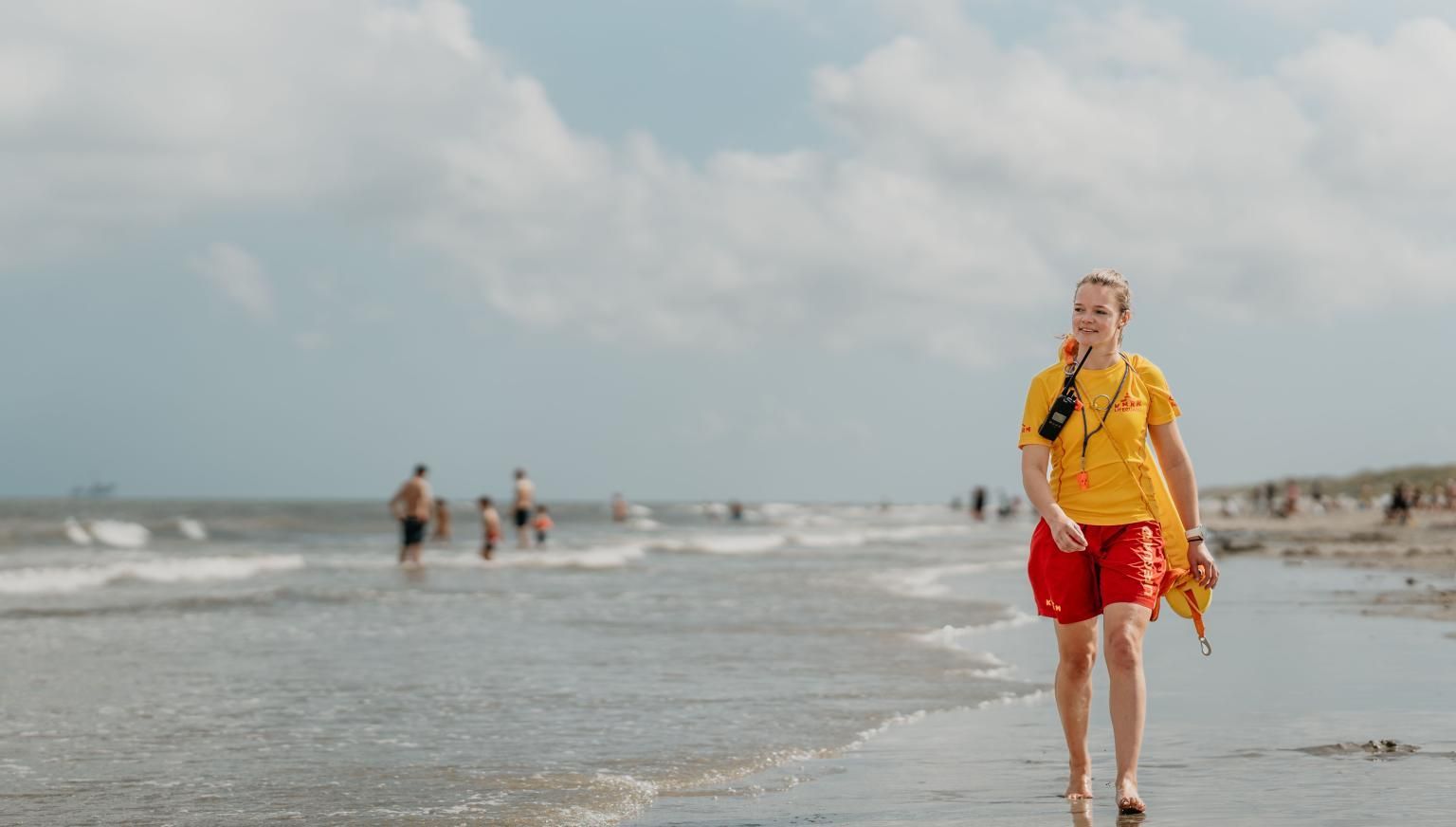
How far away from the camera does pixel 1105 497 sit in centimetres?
491

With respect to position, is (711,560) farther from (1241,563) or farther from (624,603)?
(624,603)

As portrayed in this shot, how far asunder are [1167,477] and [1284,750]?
73.5 inches

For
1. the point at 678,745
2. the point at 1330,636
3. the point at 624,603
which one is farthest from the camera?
the point at 624,603

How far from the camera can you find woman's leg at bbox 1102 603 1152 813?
4777mm

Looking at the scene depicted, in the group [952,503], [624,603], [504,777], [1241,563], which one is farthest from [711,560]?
[952,503]

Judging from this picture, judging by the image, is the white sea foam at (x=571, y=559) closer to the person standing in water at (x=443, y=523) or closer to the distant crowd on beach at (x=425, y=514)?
the distant crowd on beach at (x=425, y=514)

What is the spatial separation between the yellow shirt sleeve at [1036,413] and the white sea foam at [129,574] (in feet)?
57.6

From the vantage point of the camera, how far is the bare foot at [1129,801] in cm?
486

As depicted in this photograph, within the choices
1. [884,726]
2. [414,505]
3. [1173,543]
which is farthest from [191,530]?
[1173,543]

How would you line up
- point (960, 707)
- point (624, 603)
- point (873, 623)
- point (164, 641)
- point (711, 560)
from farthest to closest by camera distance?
point (711, 560) < point (624, 603) < point (873, 623) < point (164, 641) < point (960, 707)

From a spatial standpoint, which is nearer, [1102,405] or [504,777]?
[1102,405]

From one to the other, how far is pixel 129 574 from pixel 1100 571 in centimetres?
2022

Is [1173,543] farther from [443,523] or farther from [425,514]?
[443,523]

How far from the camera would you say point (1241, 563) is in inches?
874
